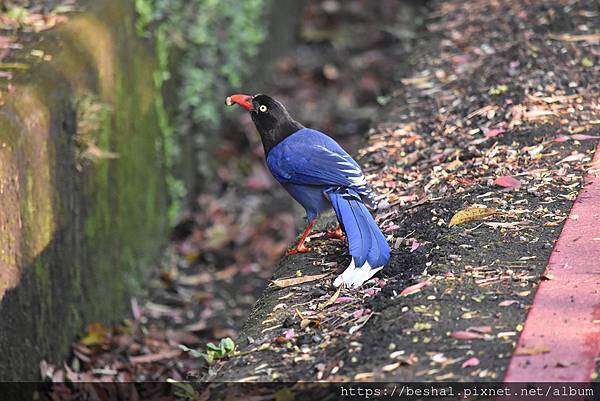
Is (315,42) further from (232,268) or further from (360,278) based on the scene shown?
(360,278)

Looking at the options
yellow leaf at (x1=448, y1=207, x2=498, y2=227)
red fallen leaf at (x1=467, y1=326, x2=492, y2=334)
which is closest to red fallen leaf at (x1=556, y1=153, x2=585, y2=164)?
yellow leaf at (x1=448, y1=207, x2=498, y2=227)

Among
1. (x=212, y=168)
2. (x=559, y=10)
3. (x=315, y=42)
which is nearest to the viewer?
(x=559, y=10)

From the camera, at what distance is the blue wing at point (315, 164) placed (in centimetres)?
404

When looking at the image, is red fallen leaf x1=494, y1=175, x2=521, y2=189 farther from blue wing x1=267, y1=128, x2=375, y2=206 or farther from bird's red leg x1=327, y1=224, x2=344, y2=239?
bird's red leg x1=327, y1=224, x2=344, y2=239

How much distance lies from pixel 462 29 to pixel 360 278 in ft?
11.5

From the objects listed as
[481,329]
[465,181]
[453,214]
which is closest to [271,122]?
[465,181]

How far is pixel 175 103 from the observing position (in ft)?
22.9

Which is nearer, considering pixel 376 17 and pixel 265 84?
pixel 265 84

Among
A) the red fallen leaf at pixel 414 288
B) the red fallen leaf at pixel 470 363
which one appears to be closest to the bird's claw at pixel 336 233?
the red fallen leaf at pixel 414 288

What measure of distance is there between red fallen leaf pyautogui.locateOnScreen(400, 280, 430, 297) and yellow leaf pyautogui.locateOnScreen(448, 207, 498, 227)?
0.54 metres

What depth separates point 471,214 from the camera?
12.8ft

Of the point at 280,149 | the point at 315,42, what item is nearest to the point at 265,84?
the point at 315,42

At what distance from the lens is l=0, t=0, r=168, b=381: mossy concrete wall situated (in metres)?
4.34

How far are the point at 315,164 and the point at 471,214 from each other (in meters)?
0.68
